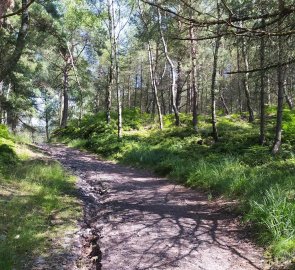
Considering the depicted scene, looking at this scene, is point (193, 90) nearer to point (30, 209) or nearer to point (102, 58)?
point (30, 209)

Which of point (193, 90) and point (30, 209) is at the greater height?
point (193, 90)

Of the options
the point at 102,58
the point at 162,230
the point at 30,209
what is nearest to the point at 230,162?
the point at 162,230

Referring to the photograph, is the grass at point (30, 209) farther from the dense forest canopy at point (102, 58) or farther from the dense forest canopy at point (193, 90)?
the dense forest canopy at point (102, 58)

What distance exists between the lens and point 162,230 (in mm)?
5938

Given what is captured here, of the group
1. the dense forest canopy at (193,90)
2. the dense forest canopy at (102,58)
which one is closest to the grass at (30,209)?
the dense forest canopy at (193,90)

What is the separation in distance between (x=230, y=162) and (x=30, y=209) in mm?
5693

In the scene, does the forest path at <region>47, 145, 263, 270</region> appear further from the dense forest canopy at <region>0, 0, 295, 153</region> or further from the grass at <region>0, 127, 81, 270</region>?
the dense forest canopy at <region>0, 0, 295, 153</region>

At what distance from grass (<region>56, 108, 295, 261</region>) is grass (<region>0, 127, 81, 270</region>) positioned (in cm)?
322

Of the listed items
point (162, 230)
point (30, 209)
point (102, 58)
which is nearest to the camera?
point (162, 230)

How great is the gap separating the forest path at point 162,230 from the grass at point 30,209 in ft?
1.59

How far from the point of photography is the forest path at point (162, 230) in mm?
4797

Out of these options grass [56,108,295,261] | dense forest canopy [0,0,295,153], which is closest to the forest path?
grass [56,108,295,261]

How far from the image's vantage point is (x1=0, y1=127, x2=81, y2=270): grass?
492 centimetres

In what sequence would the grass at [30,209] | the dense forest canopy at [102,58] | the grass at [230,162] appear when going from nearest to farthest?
the grass at [30,209] < the grass at [230,162] < the dense forest canopy at [102,58]
